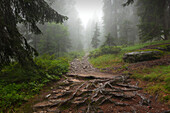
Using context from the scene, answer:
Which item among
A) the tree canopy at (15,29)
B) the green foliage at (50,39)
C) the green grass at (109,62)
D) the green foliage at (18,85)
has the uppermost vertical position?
the green foliage at (50,39)

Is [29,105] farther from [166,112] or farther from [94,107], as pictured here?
[166,112]

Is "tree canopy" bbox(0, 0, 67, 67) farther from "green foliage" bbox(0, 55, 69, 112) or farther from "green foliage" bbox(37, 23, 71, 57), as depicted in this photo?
"green foliage" bbox(37, 23, 71, 57)

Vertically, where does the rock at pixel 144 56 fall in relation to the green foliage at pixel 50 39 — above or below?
below

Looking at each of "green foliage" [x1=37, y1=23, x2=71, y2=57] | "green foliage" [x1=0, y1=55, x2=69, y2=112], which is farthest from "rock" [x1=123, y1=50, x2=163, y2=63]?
"green foliage" [x1=37, y1=23, x2=71, y2=57]

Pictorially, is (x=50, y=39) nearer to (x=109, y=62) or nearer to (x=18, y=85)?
(x=109, y=62)

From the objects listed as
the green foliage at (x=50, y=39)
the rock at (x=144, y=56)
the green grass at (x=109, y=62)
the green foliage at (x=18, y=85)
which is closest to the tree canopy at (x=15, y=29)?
the green foliage at (x=18, y=85)

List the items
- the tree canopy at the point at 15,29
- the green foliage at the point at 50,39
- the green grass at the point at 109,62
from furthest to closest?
the green foliage at the point at 50,39 < the green grass at the point at 109,62 < the tree canopy at the point at 15,29

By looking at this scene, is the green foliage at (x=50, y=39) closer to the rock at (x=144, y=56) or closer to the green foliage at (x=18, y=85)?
the green foliage at (x=18, y=85)

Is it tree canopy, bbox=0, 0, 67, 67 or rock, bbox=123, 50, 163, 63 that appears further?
rock, bbox=123, 50, 163, 63

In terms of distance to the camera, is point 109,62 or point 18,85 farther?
point 109,62

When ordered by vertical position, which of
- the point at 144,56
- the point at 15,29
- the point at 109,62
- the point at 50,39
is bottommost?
the point at 109,62

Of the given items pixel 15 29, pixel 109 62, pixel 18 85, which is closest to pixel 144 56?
pixel 109 62

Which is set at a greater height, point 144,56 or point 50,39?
point 50,39

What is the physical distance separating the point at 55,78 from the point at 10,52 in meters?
A: 3.31
